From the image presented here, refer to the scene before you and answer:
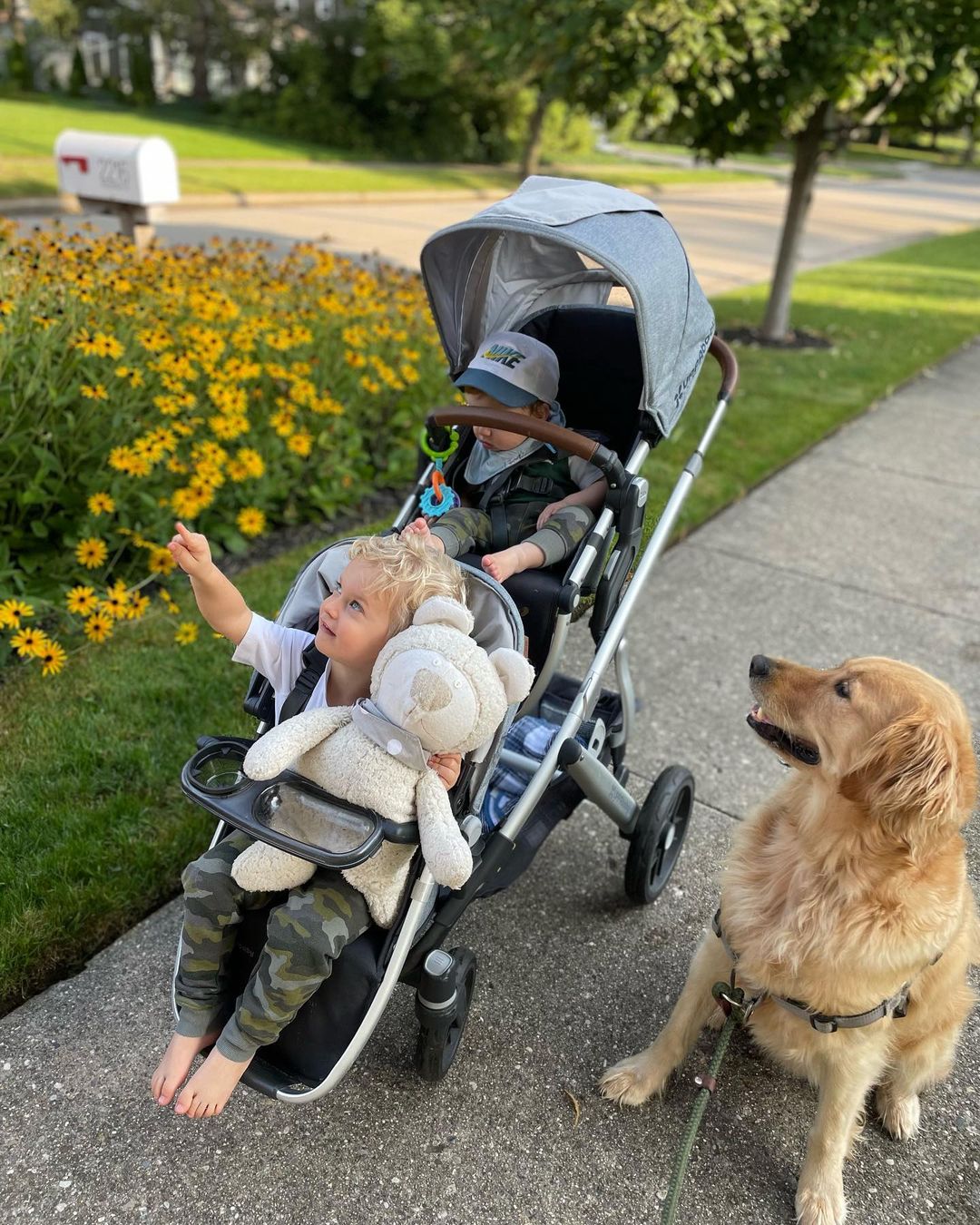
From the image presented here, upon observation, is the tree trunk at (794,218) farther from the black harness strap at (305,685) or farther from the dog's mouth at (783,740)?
the black harness strap at (305,685)

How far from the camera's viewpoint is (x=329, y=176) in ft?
60.8

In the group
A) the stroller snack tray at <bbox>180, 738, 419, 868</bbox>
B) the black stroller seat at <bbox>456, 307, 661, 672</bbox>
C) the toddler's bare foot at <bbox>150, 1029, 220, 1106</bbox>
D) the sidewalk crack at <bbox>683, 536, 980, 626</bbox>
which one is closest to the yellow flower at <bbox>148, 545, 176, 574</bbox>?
the black stroller seat at <bbox>456, 307, 661, 672</bbox>

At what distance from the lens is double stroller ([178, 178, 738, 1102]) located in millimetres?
2086

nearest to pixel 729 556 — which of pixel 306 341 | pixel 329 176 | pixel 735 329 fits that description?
pixel 306 341

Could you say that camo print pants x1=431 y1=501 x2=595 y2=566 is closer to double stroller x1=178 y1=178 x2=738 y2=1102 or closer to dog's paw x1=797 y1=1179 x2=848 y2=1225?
double stroller x1=178 y1=178 x2=738 y2=1102

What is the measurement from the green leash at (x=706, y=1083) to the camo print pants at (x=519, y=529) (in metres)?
1.28

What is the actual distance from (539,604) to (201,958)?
1287mm

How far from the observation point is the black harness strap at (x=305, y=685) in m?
2.30

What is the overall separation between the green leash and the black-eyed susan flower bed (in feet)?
7.61

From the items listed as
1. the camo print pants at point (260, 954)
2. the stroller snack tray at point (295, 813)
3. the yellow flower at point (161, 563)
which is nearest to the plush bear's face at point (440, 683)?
the stroller snack tray at point (295, 813)

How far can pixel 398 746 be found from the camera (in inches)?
77.2

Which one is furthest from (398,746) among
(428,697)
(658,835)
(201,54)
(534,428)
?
(201,54)

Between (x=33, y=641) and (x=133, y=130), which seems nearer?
(x=33, y=641)

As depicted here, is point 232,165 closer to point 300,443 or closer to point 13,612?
point 300,443
